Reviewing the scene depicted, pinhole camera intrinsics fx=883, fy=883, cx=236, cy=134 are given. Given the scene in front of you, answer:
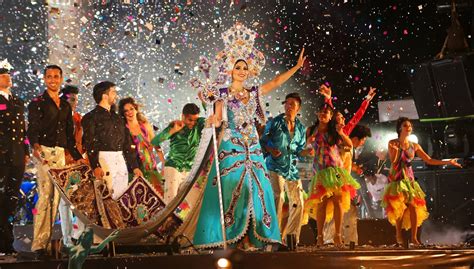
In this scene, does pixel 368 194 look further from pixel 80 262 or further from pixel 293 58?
pixel 80 262

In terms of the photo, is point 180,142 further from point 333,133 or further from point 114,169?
point 333,133

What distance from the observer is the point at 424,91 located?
12.7 metres

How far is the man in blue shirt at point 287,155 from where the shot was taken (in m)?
9.27

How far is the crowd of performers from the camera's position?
8.14 meters

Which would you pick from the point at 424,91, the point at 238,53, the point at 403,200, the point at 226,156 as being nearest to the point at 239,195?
the point at 226,156

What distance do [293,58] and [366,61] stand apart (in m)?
1.28

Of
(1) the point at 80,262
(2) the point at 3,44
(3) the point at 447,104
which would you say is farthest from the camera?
(2) the point at 3,44

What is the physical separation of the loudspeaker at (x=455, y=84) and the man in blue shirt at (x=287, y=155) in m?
3.40

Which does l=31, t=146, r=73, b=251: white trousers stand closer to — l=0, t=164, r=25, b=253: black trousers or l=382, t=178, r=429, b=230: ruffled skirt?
l=0, t=164, r=25, b=253: black trousers

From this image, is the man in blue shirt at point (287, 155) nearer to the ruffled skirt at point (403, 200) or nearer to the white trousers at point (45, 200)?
the ruffled skirt at point (403, 200)

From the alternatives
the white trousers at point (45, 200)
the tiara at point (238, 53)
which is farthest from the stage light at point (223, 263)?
the tiara at point (238, 53)

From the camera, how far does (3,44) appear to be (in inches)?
699

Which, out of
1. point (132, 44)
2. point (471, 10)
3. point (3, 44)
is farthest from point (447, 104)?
point (3, 44)

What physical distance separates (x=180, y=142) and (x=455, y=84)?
4202mm
